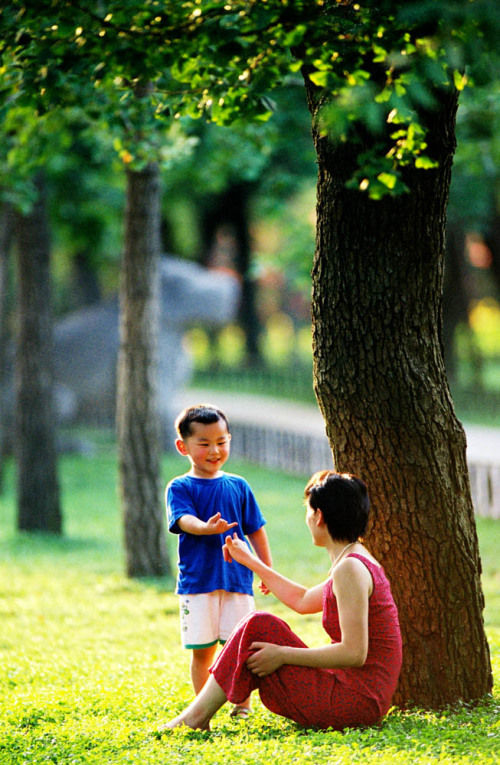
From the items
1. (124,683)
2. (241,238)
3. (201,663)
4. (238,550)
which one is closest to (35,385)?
(124,683)

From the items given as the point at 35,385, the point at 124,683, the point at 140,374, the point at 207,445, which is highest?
the point at 140,374

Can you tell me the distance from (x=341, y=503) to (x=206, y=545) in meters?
0.96

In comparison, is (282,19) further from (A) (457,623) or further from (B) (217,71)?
(A) (457,623)

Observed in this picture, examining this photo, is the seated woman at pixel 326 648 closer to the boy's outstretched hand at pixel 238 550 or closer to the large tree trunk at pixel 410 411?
the boy's outstretched hand at pixel 238 550

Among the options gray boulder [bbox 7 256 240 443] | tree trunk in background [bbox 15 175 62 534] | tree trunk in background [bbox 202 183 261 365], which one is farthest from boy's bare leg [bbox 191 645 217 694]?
tree trunk in background [bbox 202 183 261 365]

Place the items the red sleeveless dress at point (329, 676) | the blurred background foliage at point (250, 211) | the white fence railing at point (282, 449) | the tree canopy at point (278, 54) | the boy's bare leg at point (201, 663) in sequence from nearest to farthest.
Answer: the tree canopy at point (278, 54)
the red sleeveless dress at point (329, 676)
the boy's bare leg at point (201, 663)
the blurred background foliage at point (250, 211)
the white fence railing at point (282, 449)

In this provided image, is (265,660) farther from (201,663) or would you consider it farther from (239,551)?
(201,663)

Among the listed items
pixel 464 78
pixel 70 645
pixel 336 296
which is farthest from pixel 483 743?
pixel 70 645

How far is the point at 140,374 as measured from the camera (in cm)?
1081

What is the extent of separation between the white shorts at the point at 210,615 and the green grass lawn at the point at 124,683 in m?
0.39

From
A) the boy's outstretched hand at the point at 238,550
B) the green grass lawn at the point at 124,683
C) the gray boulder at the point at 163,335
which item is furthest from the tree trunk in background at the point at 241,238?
the boy's outstretched hand at the point at 238,550

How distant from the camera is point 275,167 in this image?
2000 centimetres

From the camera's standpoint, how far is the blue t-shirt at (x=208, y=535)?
17.3ft

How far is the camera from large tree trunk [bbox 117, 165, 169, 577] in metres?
10.7
